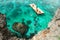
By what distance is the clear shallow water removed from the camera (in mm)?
1580

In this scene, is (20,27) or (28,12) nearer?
(20,27)

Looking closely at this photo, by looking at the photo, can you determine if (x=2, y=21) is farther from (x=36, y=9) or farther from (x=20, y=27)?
(x=36, y=9)

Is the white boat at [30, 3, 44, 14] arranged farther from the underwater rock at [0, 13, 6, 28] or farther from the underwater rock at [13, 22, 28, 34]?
the underwater rock at [0, 13, 6, 28]

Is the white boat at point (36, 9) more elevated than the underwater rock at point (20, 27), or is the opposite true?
the white boat at point (36, 9)

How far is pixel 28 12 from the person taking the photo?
5.41 feet

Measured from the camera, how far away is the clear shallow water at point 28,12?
1.58m

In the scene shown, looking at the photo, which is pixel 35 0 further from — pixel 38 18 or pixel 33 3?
pixel 38 18

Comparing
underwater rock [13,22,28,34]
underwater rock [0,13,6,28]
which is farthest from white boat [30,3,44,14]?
underwater rock [0,13,6,28]

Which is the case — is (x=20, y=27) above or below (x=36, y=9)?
below

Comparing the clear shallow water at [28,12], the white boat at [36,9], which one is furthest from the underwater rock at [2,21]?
the white boat at [36,9]

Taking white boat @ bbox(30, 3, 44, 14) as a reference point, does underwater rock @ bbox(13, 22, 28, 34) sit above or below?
below

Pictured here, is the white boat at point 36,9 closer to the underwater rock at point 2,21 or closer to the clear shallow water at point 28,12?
the clear shallow water at point 28,12

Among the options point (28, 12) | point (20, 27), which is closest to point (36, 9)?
point (28, 12)

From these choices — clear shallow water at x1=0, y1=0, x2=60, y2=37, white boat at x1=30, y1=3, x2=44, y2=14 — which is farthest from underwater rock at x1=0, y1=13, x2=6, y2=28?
white boat at x1=30, y1=3, x2=44, y2=14
